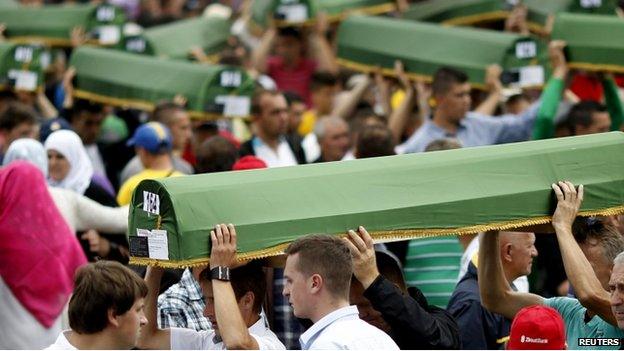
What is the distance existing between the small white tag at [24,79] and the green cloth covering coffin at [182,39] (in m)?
1.30

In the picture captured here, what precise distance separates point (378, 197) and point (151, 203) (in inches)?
38.4

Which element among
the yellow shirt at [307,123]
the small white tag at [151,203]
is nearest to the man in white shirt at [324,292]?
the small white tag at [151,203]

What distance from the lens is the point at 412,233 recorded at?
6.54 metres

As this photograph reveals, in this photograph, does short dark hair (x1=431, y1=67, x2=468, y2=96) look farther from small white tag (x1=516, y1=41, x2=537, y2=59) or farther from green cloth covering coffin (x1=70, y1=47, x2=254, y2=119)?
green cloth covering coffin (x1=70, y1=47, x2=254, y2=119)

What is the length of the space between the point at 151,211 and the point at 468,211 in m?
1.39

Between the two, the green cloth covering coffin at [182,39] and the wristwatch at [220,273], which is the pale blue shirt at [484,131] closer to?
the green cloth covering coffin at [182,39]

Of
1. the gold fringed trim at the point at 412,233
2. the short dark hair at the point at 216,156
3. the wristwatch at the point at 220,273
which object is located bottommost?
the short dark hair at the point at 216,156

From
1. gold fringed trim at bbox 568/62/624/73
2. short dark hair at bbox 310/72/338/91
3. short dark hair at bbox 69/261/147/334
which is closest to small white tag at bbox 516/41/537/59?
gold fringed trim at bbox 568/62/624/73

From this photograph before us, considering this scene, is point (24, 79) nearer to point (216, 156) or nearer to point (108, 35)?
point (108, 35)

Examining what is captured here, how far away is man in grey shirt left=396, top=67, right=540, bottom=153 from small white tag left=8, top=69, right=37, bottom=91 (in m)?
3.34

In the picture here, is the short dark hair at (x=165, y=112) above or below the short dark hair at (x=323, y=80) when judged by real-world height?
above

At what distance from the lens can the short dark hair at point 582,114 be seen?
11.2m

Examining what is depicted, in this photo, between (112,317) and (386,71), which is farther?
(386,71)

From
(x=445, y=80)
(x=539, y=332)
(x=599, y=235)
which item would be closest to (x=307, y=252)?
(x=539, y=332)
